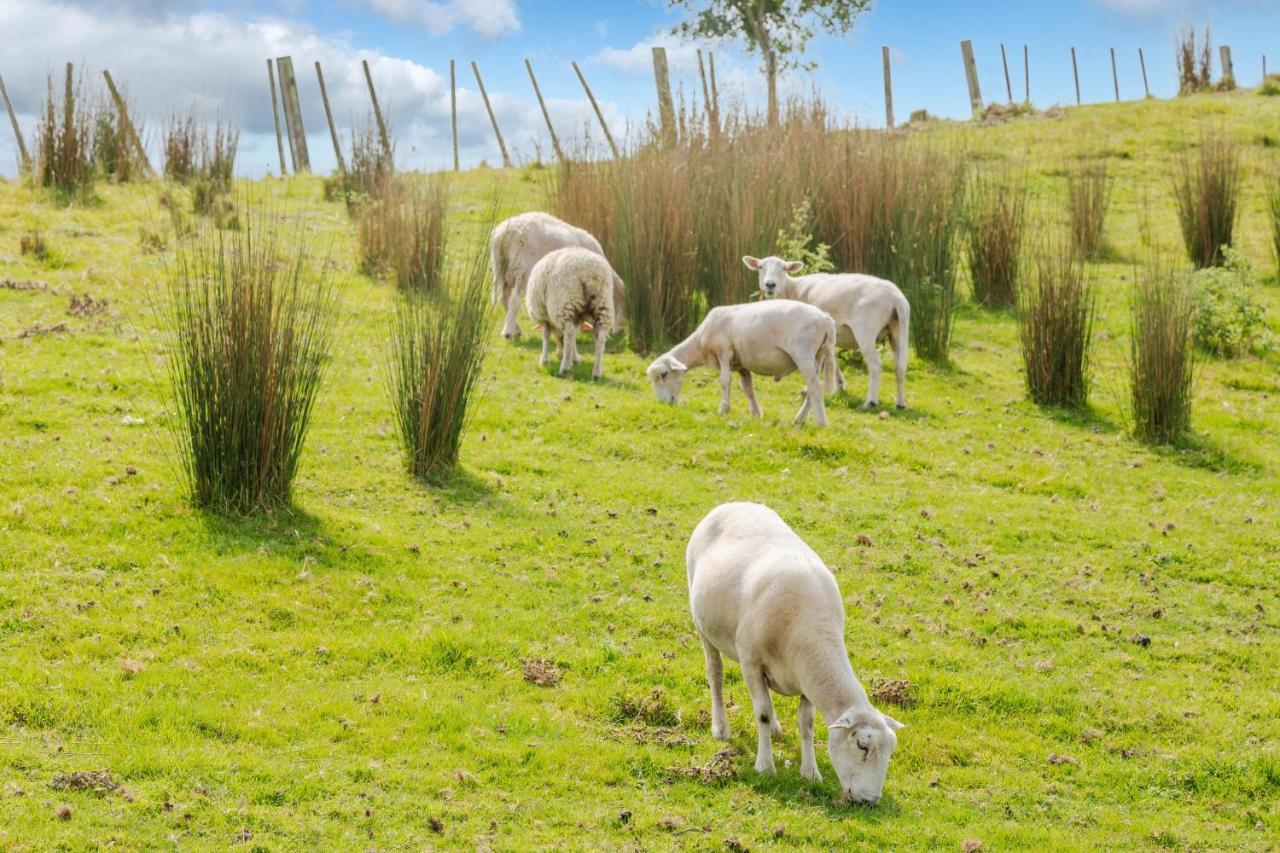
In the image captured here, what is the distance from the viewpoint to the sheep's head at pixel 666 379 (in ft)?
42.7

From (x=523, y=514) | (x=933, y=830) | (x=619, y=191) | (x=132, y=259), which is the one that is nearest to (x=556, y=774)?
(x=933, y=830)

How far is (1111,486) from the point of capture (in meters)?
11.8

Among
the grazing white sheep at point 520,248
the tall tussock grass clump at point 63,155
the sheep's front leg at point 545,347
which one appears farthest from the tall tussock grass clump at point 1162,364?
the tall tussock grass clump at point 63,155

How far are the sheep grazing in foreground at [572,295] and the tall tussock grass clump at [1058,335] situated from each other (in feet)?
15.4

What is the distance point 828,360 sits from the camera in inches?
516

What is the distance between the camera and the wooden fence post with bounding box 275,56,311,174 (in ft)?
96.8

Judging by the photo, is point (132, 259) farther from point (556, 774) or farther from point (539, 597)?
point (556, 774)

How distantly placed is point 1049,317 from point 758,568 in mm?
9090

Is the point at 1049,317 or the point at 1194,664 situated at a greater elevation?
the point at 1049,317

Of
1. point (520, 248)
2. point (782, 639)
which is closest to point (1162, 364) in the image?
point (520, 248)

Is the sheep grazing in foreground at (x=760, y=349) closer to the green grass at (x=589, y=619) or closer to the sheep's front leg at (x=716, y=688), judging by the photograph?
the green grass at (x=589, y=619)

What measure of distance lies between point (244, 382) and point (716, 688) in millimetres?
4233

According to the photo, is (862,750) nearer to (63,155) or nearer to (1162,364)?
(1162,364)

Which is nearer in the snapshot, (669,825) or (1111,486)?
(669,825)
